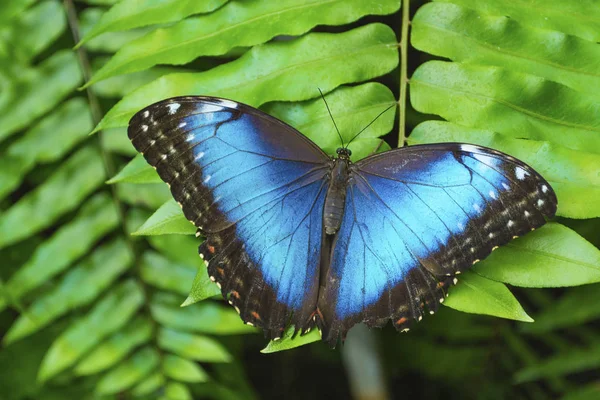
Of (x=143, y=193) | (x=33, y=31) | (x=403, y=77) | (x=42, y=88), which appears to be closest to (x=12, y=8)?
(x=33, y=31)

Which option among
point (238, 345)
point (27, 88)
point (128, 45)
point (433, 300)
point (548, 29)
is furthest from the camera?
point (238, 345)

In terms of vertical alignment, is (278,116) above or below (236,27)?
below

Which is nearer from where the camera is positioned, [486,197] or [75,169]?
[486,197]

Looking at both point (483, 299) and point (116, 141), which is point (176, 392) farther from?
point (483, 299)

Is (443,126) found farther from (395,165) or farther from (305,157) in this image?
(305,157)

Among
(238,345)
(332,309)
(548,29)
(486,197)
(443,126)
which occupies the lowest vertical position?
(238,345)

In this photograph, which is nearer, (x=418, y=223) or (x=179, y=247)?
(x=418, y=223)

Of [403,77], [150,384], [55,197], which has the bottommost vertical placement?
[150,384]

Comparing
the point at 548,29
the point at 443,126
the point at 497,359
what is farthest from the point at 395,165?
the point at 497,359
